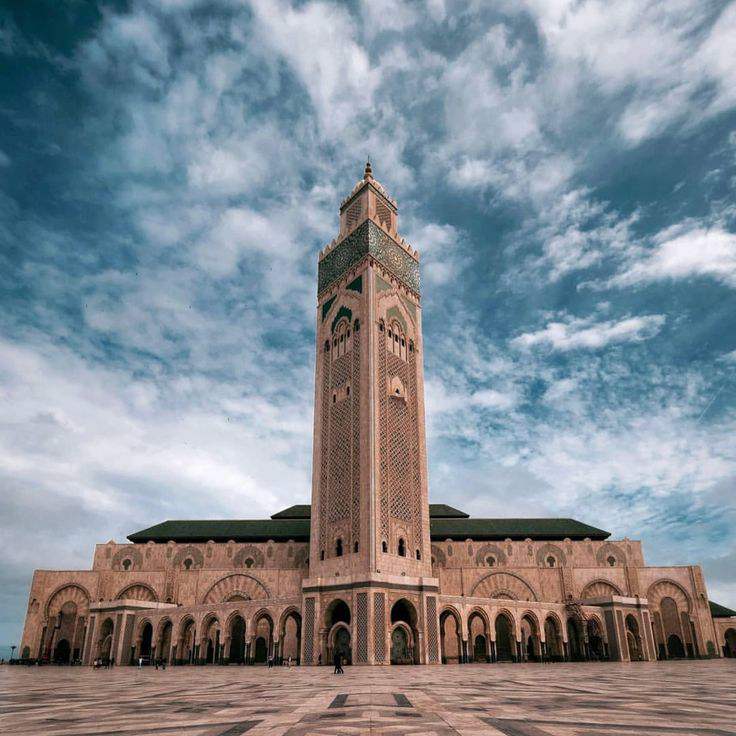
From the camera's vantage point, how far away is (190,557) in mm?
41906

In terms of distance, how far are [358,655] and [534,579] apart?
1795 cm

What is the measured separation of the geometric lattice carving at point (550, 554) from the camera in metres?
41.7

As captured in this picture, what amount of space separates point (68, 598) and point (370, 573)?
85.0 feet

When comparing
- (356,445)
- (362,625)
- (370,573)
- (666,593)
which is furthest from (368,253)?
(666,593)

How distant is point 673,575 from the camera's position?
131 feet

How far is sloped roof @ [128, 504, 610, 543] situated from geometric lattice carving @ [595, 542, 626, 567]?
1.81 meters

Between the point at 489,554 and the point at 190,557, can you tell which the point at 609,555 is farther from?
the point at 190,557

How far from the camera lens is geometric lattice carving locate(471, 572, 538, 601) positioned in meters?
39.1

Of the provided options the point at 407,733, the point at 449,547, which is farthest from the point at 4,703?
the point at 449,547

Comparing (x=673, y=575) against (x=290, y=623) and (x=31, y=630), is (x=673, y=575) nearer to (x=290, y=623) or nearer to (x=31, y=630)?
(x=290, y=623)

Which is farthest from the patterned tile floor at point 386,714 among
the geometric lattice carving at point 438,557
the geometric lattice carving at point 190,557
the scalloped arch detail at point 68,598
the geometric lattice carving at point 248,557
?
the scalloped arch detail at point 68,598

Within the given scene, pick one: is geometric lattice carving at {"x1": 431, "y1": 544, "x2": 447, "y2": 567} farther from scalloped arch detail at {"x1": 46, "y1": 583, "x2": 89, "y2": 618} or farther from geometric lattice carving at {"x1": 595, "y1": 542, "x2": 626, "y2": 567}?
scalloped arch detail at {"x1": 46, "y1": 583, "x2": 89, "y2": 618}

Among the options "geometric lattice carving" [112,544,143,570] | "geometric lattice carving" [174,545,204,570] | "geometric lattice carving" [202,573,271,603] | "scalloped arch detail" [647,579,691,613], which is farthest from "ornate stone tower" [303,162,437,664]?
"scalloped arch detail" [647,579,691,613]

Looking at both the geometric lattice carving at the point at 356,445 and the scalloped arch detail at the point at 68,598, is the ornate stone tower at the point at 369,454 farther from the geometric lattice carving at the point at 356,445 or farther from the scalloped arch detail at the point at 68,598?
the scalloped arch detail at the point at 68,598
